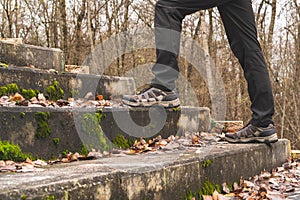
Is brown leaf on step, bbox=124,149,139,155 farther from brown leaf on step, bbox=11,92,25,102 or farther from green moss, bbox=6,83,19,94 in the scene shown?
green moss, bbox=6,83,19,94

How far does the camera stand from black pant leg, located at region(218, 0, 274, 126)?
3.55 metres

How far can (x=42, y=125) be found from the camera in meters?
2.72

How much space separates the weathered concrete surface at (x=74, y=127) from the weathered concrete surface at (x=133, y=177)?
1.55 feet

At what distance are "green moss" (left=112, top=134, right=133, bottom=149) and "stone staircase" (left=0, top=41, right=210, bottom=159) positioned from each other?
0.02 m

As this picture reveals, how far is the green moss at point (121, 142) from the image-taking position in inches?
128

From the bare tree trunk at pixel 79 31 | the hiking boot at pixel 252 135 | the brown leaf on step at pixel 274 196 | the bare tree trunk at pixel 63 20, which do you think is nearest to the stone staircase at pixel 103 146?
the hiking boot at pixel 252 135

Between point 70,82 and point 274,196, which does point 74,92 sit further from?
point 274,196

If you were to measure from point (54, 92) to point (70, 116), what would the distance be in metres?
0.87

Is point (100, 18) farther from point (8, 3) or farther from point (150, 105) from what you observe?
point (150, 105)

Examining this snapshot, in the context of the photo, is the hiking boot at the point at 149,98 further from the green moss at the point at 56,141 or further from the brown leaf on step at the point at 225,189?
the brown leaf on step at the point at 225,189

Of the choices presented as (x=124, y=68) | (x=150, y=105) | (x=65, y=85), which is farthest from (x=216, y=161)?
(x=124, y=68)

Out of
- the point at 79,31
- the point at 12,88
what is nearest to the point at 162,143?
the point at 12,88

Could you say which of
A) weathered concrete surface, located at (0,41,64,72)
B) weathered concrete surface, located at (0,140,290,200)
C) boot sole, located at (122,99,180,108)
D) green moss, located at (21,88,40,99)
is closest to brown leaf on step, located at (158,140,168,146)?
boot sole, located at (122,99,180,108)

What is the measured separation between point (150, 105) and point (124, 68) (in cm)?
1612
